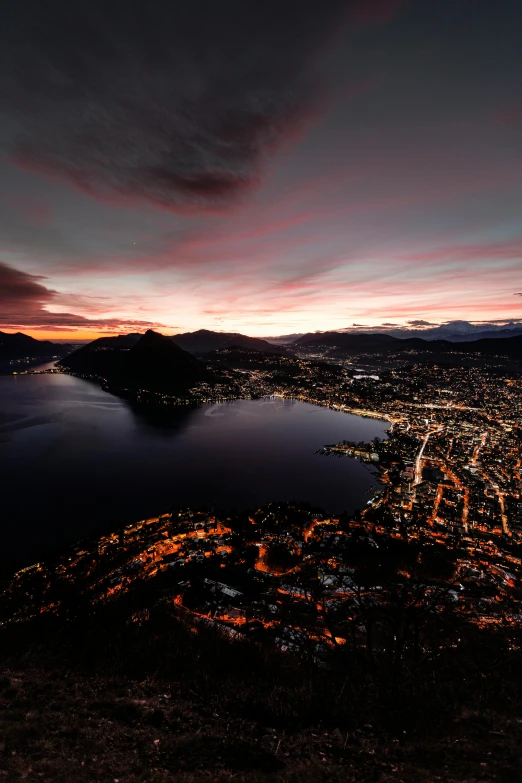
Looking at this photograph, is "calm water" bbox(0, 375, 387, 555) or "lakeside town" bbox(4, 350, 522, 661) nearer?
"lakeside town" bbox(4, 350, 522, 661)

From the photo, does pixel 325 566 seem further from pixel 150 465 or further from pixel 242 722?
pixel 150 465

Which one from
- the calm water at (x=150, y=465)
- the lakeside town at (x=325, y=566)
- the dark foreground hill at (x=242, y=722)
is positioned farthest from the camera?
the calm water at (x=150, y=465)

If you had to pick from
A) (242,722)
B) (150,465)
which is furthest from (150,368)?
(242,722)

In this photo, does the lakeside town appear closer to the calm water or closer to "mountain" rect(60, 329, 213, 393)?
the calm water

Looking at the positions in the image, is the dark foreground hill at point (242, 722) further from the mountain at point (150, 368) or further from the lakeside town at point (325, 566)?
the mountain at point (150, 368)

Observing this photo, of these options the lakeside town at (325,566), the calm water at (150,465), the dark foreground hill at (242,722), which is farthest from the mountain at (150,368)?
the dark foreground hill at (242,722)

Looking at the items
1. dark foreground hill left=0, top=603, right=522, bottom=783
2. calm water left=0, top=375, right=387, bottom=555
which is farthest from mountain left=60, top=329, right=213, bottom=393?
dark foreground hill left=0, top=603, right=522, bottom=783

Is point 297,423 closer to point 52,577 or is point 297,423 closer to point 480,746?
point 52,577

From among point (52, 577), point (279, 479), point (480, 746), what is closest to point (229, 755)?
point (480, 746)
